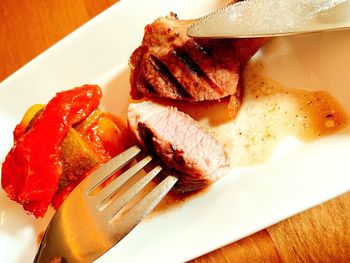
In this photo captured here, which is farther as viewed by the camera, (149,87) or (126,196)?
(149,87)

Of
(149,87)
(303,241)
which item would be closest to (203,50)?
(149,87)

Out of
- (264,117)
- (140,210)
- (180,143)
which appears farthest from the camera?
(264,117)

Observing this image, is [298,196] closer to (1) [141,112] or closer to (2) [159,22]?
(1) [141,112]

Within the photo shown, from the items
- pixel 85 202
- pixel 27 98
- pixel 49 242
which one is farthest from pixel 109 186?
pixel 27 98

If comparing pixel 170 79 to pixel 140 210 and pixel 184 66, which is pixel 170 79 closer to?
pixel 184 66

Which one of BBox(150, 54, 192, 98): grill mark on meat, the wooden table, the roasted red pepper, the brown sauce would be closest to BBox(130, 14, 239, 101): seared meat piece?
BBox(150, 54, 192, 98): grill mark on meat

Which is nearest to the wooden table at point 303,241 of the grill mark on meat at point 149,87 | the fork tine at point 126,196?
the fork tine at point 126,196

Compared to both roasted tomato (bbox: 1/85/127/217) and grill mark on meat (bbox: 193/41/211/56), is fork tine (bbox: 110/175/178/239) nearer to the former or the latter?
roasted tomato (bbox: 1/85/127/217)
